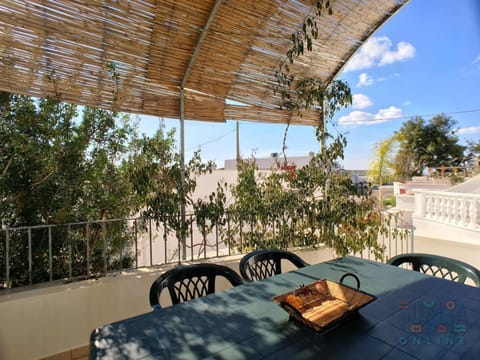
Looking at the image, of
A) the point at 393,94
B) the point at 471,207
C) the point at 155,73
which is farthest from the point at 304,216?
the point at 393,94

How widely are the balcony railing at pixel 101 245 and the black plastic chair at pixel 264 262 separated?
0.96 m

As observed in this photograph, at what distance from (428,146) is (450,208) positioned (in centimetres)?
1537

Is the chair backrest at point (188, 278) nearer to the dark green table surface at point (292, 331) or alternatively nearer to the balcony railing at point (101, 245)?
the dark green table surface at point (292, 331)

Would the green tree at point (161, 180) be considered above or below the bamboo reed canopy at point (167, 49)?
below

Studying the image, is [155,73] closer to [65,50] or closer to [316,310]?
[65,50]

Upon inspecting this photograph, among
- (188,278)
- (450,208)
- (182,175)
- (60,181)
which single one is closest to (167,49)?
(182,175)

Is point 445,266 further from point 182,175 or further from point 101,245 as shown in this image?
point 101,245

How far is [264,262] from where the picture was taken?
2191 mm

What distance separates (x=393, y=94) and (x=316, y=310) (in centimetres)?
1153

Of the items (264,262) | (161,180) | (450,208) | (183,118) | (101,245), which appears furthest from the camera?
(450,208)

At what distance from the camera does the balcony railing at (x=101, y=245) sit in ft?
7.44

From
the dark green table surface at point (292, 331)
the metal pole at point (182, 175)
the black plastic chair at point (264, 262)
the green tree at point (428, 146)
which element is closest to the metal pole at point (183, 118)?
the metal pole at point (182, 175)

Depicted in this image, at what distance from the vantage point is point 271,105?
353cm

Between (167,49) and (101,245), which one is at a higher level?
(167,49)
